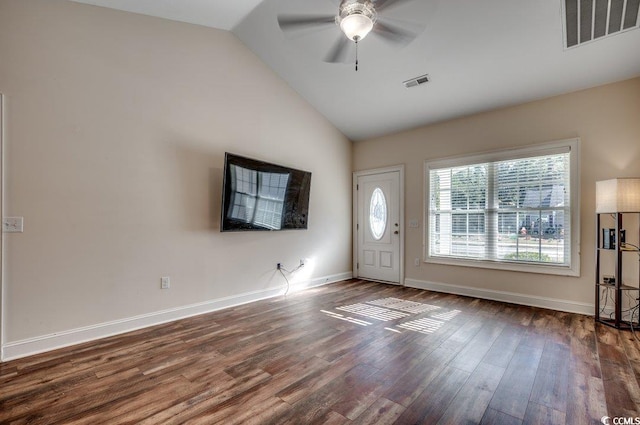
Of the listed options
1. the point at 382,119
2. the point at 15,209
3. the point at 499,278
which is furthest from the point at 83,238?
the point at 499,278

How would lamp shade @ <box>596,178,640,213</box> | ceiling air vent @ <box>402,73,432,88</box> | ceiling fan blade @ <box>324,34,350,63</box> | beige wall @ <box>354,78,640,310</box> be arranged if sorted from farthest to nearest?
ceiling air vent @ <box>402,73,432,88</box> → beige wall @ <box>354,78,640,310</box> → lamp shade @ <box>596,178,640,213</box> → ceiling fan blade @ <box>324,34,350,63</box>

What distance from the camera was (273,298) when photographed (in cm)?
433

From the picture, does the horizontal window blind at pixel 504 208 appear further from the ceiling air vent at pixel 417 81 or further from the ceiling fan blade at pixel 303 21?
the ceiling fan blade at pixel 303 21

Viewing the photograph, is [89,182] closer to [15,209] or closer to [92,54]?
[15,209]

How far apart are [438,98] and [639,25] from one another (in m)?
1.97

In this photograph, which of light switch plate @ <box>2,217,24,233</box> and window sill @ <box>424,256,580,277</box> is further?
window sill @ <box>424,256,580,277</box>

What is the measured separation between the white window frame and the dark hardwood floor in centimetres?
67

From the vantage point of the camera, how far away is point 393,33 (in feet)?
7.70

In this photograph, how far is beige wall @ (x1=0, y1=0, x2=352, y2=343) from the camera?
2.54 meters

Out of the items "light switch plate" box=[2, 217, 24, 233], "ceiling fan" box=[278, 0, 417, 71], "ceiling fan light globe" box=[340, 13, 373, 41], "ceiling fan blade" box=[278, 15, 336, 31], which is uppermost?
"ceiling fan blade" box=[278, 15, 336, 31]

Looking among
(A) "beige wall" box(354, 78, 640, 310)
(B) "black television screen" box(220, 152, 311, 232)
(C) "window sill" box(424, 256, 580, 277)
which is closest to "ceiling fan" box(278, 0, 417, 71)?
(B) "black television screen" box(220, 152, 311, 232)

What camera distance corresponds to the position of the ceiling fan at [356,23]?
1.99 meters

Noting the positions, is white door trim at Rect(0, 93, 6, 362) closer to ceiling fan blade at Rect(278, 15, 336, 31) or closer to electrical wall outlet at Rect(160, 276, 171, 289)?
electrical wall outlet at Rect(160, 276, 171, 289)

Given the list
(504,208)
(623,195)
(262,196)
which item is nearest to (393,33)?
(262,196)
